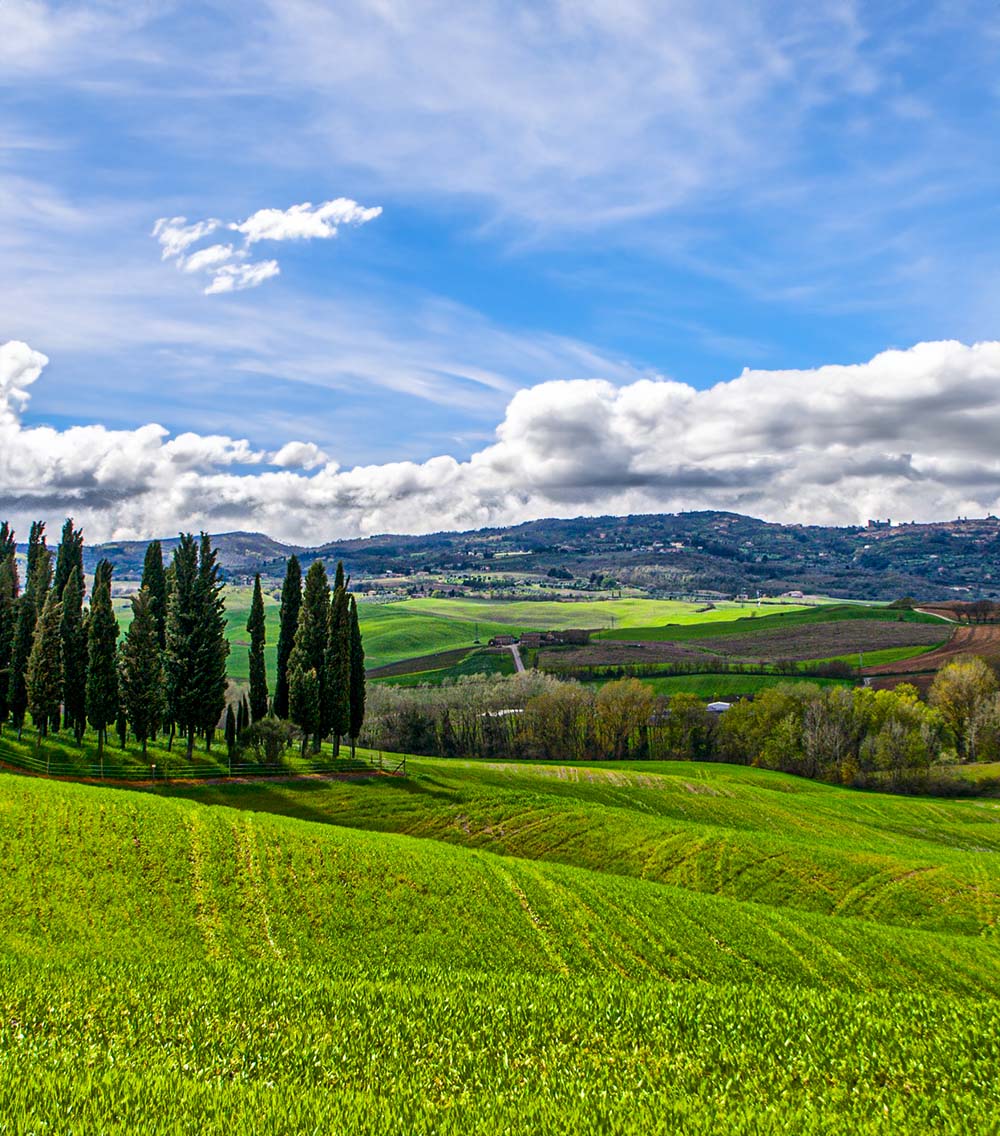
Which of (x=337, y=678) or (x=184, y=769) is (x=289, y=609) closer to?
(x=337, y=678)

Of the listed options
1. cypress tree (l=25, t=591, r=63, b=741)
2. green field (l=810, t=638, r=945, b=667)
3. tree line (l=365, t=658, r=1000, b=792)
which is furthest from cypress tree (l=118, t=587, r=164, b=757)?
green field (l=810, t=638, r=945, b=667)

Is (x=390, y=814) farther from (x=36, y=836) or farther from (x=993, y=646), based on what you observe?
(x=993, y=646)

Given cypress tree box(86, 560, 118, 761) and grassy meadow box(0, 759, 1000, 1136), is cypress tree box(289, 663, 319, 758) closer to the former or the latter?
grassy meadow box(0, 759, 1000, 1136)

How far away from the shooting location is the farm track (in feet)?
495

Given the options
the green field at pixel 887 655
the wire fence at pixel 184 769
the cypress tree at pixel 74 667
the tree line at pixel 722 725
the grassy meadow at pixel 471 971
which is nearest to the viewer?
the grassy meadow at pixel 471 971

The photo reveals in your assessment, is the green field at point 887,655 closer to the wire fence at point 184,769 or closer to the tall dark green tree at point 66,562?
the wire fence at point 184,769

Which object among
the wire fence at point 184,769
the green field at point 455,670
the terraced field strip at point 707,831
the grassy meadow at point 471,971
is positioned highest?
the grassy meadow at point 471,971

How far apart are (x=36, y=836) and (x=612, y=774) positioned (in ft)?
194

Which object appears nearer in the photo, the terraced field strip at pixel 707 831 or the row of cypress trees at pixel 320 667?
the terraced field strip at pixel 707 831

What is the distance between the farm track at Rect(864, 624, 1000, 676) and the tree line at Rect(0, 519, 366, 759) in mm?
131410

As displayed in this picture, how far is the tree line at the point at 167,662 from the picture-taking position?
60406mm

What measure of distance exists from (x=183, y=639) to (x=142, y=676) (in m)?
4.88

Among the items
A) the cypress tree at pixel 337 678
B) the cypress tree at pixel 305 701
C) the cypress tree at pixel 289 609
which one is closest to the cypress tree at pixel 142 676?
the cypress tree at pixel 305 701

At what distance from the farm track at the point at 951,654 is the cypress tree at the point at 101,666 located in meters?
152
